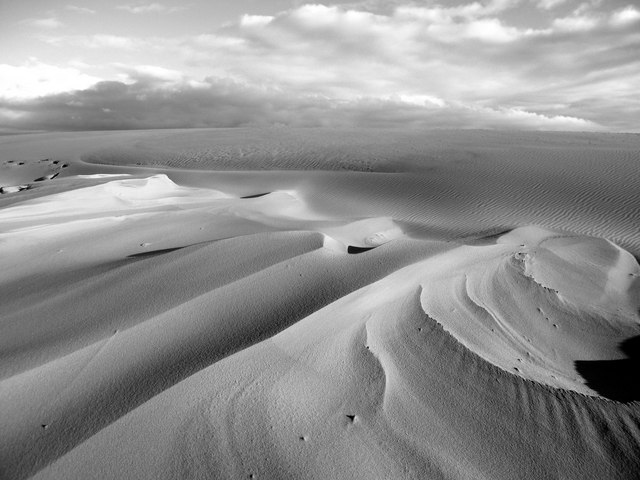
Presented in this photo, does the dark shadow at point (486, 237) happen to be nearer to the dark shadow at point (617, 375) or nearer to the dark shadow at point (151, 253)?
the dark shadow at point (617, 375)

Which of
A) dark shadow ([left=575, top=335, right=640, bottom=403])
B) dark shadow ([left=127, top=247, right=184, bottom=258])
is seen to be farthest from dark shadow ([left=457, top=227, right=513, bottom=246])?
dark shadow ([left=127, top=247, right=184, bottom=258])

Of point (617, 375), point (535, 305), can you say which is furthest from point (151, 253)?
Answer: point (617, 375)

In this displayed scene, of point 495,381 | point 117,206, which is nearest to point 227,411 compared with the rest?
point 495,381

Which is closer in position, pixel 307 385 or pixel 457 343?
pixel 307 385

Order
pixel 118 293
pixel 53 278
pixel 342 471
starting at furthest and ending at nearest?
pixel 53 278, pixel 118 293, pixel 342 471

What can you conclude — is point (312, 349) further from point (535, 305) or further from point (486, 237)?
point (486, 237)

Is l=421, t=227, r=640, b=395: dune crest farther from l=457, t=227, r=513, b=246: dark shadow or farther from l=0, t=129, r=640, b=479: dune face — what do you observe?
l=457, t=227, r=513, b=246: dark shadow

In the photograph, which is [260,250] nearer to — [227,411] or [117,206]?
[227,411]
